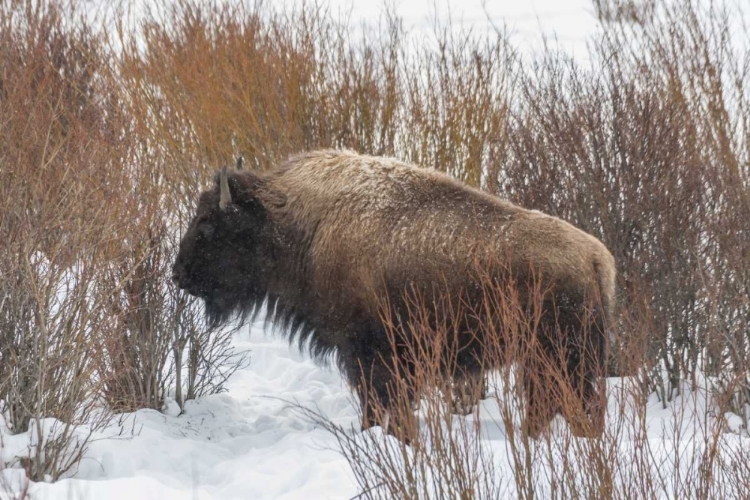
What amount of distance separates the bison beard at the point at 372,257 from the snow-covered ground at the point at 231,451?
450 mm

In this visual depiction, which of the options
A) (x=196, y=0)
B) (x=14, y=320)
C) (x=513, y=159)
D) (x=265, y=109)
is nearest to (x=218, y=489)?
(x=14, y=320)

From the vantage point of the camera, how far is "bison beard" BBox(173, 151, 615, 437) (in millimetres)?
4750

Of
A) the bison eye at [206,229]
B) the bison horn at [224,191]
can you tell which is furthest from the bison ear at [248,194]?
the bison eye at [206,229]

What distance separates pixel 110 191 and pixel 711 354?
4.21 m

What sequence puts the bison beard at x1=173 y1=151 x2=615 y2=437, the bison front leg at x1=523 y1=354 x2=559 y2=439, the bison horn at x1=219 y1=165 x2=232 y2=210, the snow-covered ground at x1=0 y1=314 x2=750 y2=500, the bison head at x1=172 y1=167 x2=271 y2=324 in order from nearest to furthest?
the bison front leg at x1=523 y1=354 x2=559 y2=439, the snow-covered ground at x1=0 y1=314 x2=750 y2=500, the bison beard at x1=173 y1=151 x2=615 y2=437, the bison horn at x1=219 y1=165 x2=232 y2=210, the bison head at x1=172 y1=167 x2=271 y2=324

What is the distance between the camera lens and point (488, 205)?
17.0ft

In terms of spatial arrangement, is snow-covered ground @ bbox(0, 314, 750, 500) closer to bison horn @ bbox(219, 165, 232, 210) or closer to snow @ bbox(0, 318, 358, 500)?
snow @ bbox(0, 318, 358, 500)

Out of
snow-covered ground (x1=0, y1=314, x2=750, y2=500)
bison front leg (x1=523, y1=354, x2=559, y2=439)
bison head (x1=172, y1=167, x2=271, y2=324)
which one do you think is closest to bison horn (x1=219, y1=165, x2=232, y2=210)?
bison head (x1=172, y1=167, x2=271, y2=324)

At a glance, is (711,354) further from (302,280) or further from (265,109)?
(265,109)

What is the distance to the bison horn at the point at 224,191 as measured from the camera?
18.4 ft

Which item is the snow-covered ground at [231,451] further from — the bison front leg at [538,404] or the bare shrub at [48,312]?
the bison front leg at [538,404]

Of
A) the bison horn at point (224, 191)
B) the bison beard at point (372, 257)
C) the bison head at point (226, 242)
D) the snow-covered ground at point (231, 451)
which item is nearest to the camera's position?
the snow-covered ground at point (231, 451)

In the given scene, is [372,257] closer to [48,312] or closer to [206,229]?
[206,229]

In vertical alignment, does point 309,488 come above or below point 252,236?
below
